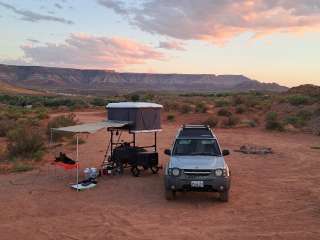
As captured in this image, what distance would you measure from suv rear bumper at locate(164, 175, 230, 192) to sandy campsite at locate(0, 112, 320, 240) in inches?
14.7

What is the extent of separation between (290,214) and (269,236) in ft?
6.01

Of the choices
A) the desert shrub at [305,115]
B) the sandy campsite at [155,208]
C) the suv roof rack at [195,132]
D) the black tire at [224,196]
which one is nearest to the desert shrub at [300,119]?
the desert shrub at [305,115]

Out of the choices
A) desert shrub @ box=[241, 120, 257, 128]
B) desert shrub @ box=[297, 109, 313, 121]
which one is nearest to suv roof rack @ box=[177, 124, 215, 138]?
desert shrub @ box=[241, 120, 257, 128]

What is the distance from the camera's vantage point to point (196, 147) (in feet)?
41.1

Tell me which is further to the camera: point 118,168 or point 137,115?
point 118,168

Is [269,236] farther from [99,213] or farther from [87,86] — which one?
[87,86]

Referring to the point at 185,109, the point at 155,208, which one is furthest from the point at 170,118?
the point at 155,208

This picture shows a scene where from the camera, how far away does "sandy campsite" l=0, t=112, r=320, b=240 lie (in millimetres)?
8727

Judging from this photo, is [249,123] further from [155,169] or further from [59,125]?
[155,169]

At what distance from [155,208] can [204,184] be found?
1308 millimetres

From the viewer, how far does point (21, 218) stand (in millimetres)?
9797

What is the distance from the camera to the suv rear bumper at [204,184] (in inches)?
430

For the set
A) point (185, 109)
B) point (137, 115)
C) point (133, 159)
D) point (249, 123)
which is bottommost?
point (249, 123)

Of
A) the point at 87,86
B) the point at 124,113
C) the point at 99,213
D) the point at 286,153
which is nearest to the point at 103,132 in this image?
the point at 286,153
